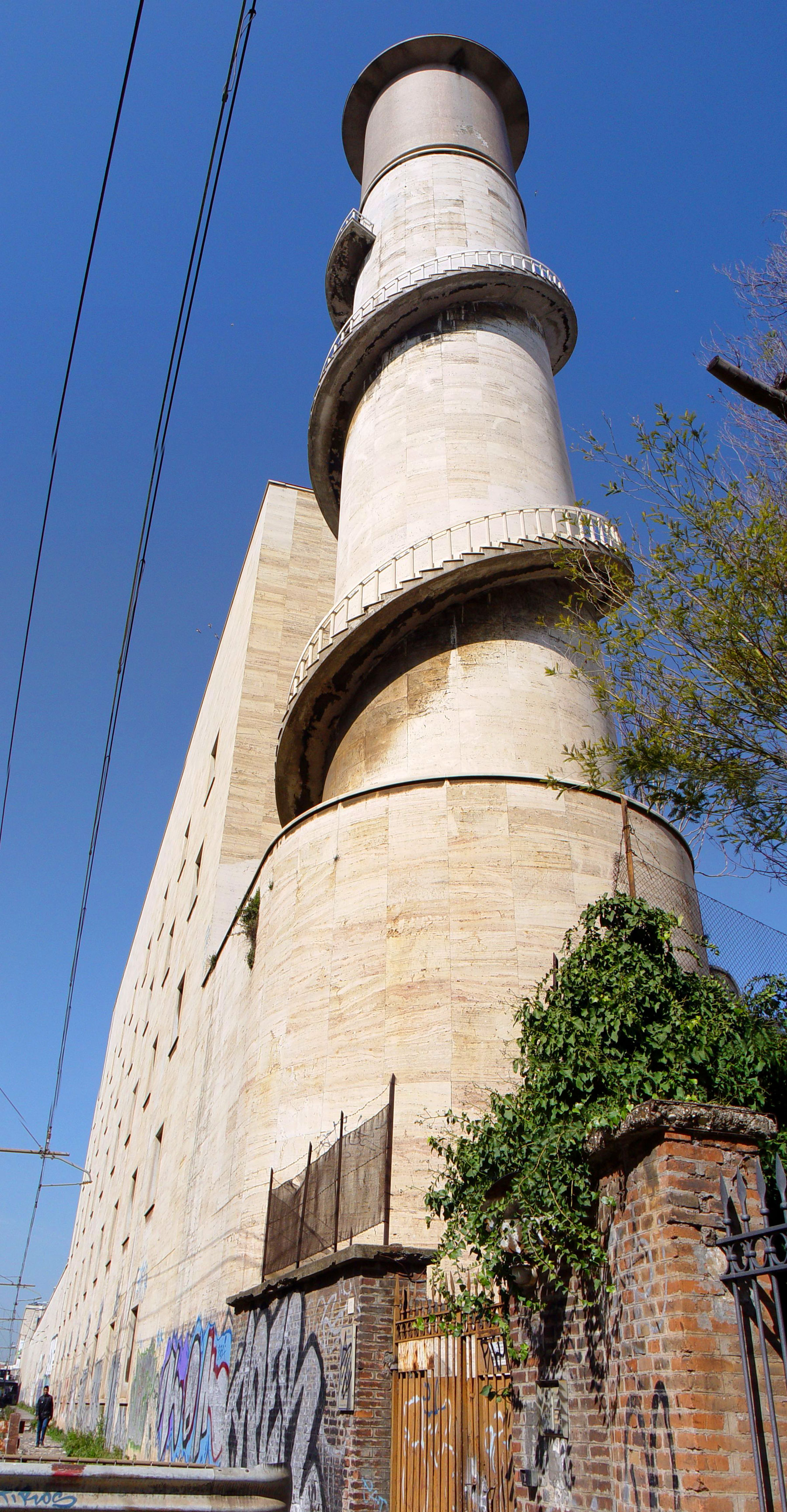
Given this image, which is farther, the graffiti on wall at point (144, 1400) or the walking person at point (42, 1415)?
the walking person at point (42, 1415)

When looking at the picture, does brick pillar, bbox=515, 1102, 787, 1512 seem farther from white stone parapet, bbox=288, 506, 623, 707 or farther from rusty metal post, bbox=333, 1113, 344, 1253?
white stone parapet, bbox=288, 506, 623, 707

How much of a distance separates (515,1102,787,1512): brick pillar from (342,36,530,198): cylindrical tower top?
25504mm

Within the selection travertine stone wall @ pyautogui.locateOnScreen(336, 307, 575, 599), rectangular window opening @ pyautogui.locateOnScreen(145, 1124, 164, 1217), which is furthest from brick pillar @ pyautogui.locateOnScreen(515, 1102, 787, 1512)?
rectangular window opening @ pyautogui.locateOnScreen(145, 1124, 164, 1217)

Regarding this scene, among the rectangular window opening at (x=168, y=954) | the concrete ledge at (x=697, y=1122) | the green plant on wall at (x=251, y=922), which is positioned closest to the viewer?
the concrete ledge at (x=697, y=1122)

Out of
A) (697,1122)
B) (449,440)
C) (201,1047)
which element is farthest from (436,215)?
(697,1122)

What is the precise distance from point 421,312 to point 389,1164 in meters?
16.5

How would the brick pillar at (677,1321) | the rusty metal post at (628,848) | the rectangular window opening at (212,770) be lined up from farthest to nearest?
the rectangular window opening at (212,770) → the rusty metal post at (628,848) → the brick pillar at (677,1321)

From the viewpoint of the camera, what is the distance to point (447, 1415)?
6.89 m

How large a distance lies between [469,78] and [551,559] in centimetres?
1853

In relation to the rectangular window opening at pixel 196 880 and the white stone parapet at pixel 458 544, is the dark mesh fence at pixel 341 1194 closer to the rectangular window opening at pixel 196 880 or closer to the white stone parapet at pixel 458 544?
the white stone parapet at pixel 458 544

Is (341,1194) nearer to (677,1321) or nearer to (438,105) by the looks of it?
(677,1321)

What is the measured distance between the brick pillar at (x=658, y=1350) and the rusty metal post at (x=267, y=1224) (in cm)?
720

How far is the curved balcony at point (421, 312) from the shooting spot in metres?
19.8

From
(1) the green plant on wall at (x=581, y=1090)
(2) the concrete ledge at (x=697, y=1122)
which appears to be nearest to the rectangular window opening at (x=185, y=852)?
(1) the green plant on wall at (x=581, y=1090)
